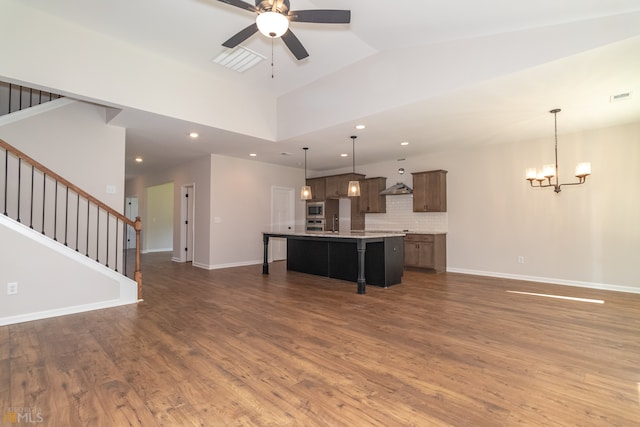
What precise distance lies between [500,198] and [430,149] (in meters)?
1.68

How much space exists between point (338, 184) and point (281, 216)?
179cm

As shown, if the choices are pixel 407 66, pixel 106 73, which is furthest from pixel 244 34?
pixel 106 73

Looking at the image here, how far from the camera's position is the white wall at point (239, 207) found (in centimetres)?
686

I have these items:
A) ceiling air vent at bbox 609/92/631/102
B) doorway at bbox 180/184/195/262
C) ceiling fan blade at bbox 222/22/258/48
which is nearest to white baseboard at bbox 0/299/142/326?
ceiling fan blade at bbox 222/22/258/48

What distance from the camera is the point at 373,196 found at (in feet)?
24.7

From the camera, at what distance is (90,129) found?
4715 mm

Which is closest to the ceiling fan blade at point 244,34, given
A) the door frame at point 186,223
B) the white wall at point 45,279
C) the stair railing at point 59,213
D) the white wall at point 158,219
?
the stair railing at point 59,213

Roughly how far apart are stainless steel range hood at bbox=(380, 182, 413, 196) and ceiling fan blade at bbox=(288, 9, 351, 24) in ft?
15.9

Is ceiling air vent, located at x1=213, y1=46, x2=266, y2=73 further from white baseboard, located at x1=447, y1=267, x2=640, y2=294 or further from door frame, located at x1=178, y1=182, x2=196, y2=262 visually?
white baseboard, located at x1=447, y1=267, x2=640, y2=294

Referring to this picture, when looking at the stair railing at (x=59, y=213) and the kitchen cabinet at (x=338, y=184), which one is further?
the kitchen cabinet at (x=338, y=184)

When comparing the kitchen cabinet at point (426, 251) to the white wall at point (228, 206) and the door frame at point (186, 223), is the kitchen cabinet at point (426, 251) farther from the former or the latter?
the door frame at point (186, 223)

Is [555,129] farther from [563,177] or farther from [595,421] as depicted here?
[595,421]

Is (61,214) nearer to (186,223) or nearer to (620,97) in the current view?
(186,223)

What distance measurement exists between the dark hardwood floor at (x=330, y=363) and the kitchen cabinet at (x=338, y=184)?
4131mm
